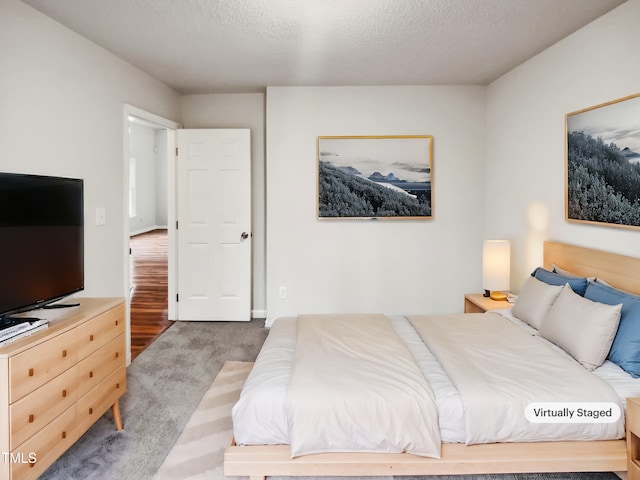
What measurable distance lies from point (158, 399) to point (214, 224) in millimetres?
2205

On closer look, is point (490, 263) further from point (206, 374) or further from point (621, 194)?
point (206, 374)

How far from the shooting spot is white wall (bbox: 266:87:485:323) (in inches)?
177

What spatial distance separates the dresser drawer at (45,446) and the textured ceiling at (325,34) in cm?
237

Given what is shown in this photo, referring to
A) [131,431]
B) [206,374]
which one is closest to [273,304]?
[206,374]

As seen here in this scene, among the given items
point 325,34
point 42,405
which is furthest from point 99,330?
point 325,34

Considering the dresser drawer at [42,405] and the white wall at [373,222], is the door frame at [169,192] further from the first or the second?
the dresser drawer at [42,405]

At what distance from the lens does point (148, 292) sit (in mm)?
6094

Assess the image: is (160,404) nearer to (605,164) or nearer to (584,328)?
(584,328)

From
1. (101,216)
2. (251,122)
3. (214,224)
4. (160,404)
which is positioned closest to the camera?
(160,404)

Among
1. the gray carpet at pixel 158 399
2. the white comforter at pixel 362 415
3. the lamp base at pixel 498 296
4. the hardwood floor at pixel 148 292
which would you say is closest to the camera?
the white comforter at pixel 362 415

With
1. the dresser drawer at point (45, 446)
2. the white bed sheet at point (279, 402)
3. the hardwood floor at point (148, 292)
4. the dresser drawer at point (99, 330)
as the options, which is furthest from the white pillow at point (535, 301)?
the hardwood floor at point (148, 292)

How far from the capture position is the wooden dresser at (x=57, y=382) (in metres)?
1.67

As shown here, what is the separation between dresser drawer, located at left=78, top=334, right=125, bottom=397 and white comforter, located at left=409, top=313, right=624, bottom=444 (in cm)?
186

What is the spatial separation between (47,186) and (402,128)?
341 centimetres
